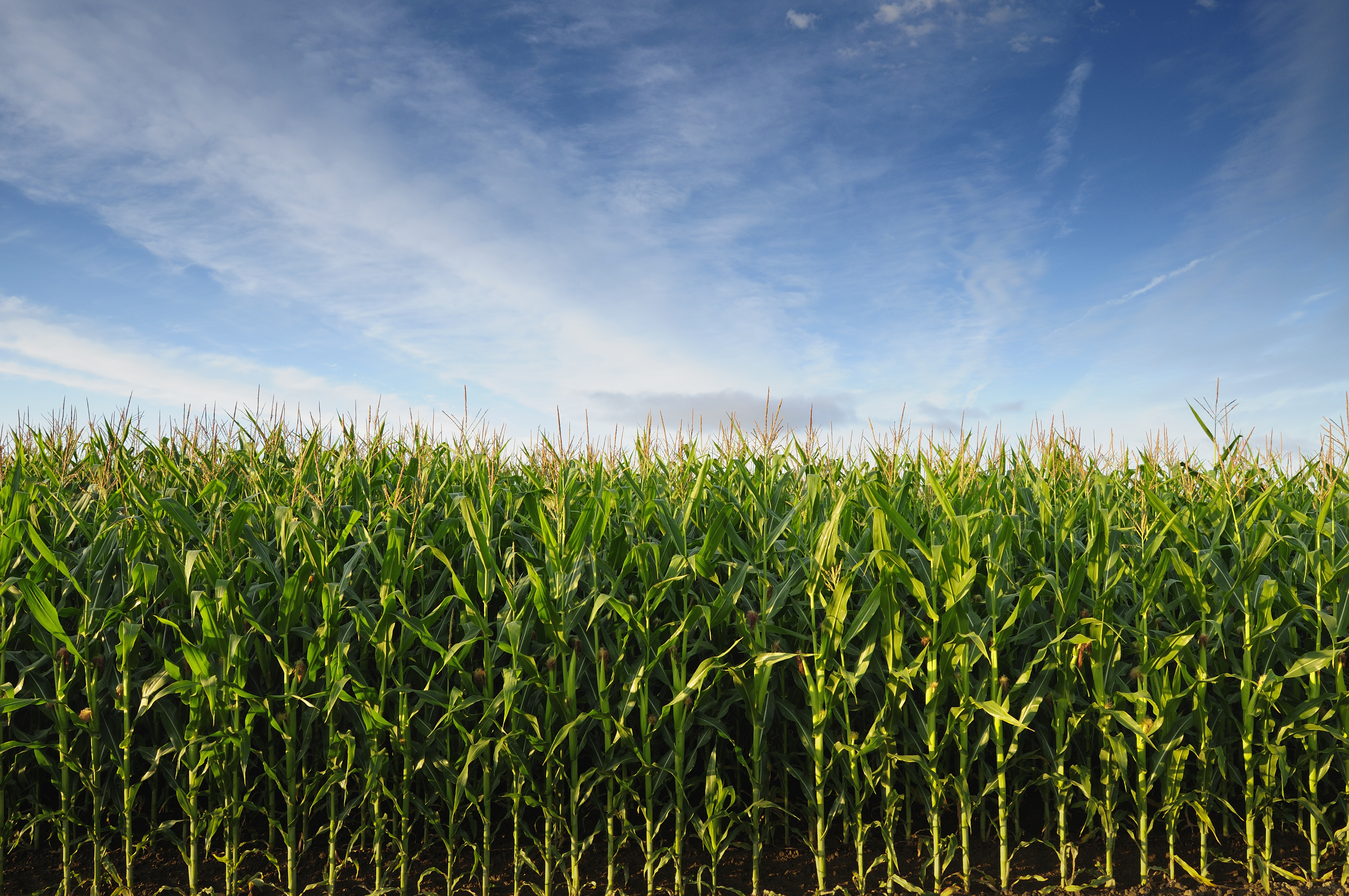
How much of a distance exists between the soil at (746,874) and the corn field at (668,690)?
0.10 ft

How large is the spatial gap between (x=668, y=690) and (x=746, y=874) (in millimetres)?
979

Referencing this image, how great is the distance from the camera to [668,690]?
346 cm

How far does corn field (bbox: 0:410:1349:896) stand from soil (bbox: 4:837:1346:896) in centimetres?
3

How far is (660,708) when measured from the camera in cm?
336

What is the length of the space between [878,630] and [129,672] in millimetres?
3429

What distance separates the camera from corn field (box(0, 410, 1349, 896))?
125 inches

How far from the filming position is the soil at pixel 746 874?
11.0ft

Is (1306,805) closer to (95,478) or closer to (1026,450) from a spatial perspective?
(1026,450)

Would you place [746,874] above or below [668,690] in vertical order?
below

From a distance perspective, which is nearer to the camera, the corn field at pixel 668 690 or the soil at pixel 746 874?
the corn field at pixel 668 690

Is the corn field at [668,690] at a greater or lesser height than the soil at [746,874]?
greater

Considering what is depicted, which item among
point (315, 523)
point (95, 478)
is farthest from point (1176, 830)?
point (95, 478)

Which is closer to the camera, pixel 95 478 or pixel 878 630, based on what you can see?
pixel 878 630

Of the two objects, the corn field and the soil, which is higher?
the corn field
